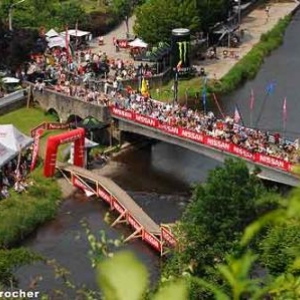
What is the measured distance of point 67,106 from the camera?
4541 centimetres

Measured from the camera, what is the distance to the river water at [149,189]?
29503 millimetres

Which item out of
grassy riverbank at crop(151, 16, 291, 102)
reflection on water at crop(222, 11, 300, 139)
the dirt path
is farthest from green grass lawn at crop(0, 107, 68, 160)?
the dirt path

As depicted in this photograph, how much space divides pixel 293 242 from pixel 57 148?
20.3 meters

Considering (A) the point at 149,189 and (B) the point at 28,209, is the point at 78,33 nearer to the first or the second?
(A) the point at 149,189

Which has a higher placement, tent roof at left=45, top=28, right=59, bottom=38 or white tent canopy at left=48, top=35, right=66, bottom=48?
tent roof at left=45, top=28, right=59, bottom=38

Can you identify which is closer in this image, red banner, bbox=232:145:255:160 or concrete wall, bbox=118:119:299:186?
concrete wall, bbox=118:119:299:186

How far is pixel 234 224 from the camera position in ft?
77.7

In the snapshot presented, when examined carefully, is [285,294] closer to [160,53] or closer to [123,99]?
[123,99]

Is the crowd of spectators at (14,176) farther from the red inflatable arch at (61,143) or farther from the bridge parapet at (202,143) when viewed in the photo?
the bridge parapet at (202,143)

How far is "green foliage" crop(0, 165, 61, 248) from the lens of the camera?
32.0m

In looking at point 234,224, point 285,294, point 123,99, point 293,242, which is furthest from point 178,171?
point 285,294

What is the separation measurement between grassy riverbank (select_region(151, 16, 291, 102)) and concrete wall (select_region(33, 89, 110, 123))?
281 inches

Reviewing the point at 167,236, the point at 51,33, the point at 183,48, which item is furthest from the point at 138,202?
the point at 51,33

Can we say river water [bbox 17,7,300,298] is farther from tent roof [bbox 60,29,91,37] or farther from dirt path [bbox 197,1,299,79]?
tent roof [bbox 60,29,91,37]
